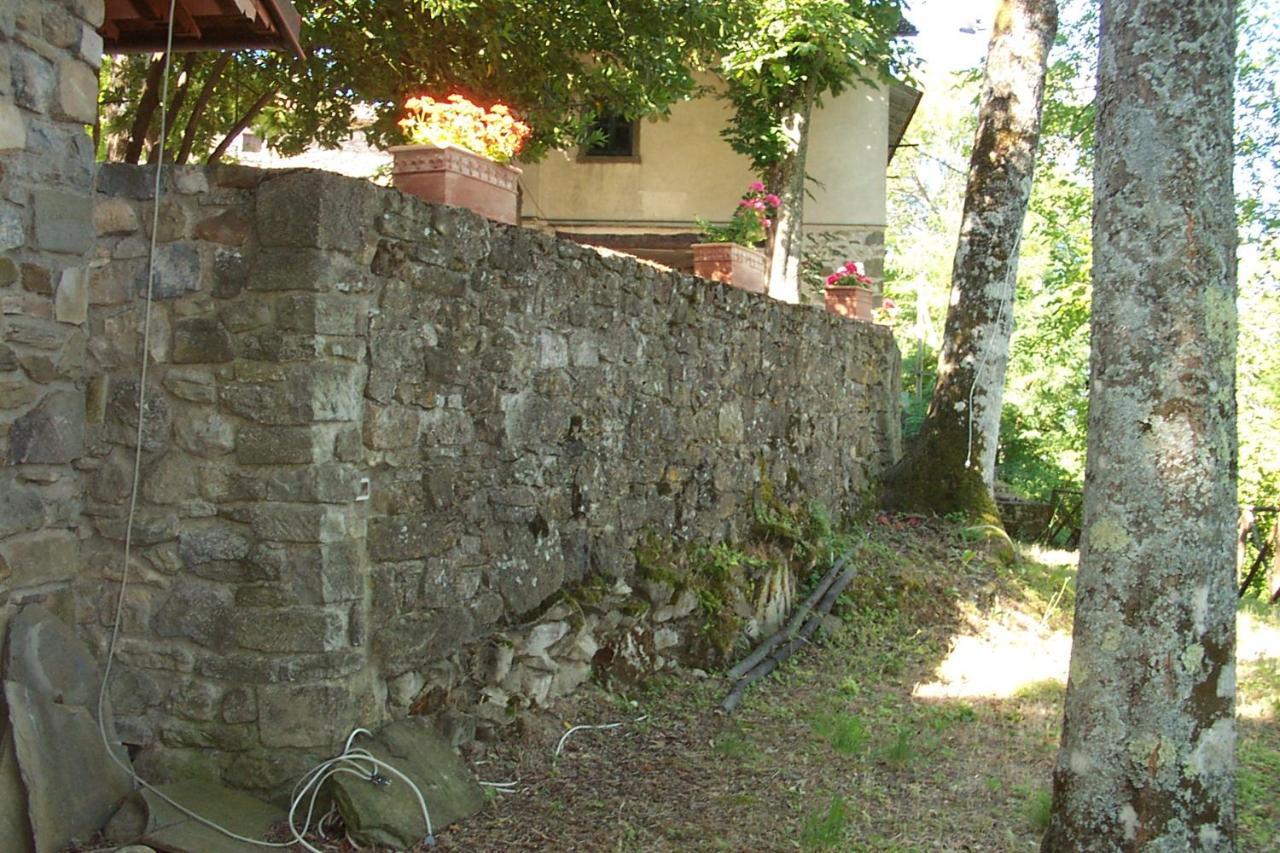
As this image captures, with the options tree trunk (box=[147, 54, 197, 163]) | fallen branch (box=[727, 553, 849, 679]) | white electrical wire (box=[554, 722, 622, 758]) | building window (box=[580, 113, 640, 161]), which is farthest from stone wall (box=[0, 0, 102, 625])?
building window (box=[580, 113, 640, 161])

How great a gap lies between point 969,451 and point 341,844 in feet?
23.9

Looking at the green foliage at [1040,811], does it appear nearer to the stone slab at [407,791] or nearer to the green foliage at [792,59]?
the stone slab at [407,791]

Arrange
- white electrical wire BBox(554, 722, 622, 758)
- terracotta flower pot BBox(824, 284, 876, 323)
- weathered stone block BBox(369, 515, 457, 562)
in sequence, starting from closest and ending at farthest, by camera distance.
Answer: weathered stone block BBox(369, 515, 457, 562) → white electrical wire BBox(554, 722, 622, 758) → terracotta flower pot BBox(824, 284, 876, 323)

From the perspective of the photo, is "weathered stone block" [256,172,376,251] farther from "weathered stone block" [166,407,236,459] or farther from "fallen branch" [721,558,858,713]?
"fallen branch" [721,558,858,713]

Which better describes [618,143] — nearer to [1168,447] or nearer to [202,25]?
[202,25]

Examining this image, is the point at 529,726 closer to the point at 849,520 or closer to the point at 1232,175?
the point at 1232,175

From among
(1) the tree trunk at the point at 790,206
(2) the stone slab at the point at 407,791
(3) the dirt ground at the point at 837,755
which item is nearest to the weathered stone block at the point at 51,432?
(2) the stone slab at the point at 407,791

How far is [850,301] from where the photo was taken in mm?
10195

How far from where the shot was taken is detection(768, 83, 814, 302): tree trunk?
13008 millimetres

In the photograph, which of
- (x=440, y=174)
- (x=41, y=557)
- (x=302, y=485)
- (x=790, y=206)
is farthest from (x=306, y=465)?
(x=790, y=206)

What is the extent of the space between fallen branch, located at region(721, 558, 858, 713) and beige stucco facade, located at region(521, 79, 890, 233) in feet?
29.2

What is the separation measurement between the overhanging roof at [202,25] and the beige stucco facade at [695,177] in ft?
37.1

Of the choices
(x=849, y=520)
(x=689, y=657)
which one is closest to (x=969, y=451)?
(x=849, y=520)

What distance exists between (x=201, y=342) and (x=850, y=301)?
7204 mm
